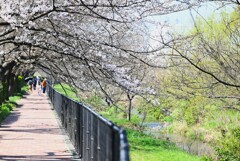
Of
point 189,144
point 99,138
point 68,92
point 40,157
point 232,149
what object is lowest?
point 189,144

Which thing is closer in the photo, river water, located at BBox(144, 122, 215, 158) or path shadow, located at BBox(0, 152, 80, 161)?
path shadow, located at BBox(0, 152, 80, 161)

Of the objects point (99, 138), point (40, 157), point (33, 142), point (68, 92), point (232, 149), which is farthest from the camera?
point (68, 92)

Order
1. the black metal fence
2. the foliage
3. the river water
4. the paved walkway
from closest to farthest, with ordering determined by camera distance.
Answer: the black metal fence, the paved walkway, the foliage, the river water

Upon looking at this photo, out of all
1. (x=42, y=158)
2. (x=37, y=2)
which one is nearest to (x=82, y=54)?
(x=37, y=2)

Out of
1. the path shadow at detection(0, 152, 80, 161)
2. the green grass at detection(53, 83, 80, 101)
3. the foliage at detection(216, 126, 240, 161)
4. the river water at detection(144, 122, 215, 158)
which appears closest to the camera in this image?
the path shadow at detection(0, 152, 80, 161)

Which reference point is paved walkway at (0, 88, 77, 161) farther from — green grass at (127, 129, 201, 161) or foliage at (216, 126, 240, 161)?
foliage at (216, 126, 240, 161)

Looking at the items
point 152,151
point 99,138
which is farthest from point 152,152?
point 99,138

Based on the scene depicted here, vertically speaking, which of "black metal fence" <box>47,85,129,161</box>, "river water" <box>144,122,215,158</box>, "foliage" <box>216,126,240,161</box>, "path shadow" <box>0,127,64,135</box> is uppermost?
"black metal fence" <box>47,85,129,161</box>

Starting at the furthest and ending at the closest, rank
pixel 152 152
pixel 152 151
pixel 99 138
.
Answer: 1. pixel 152 151
2. pixel 152 152
3. pixel 99 138

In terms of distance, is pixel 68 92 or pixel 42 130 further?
pixel 68 92

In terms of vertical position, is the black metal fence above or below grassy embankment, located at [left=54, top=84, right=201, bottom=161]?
above

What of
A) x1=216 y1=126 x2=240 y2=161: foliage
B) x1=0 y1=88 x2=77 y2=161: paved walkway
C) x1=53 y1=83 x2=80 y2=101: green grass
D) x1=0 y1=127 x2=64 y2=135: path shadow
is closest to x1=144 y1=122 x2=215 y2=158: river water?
x1=53 y1=83 x2=80 y2=101: green grass

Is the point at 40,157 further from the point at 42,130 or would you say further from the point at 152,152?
the point at 152,152

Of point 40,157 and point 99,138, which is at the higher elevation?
point 99,138
